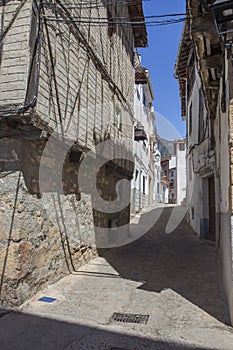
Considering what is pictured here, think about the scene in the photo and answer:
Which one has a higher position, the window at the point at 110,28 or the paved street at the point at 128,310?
the window at the point at 110,28

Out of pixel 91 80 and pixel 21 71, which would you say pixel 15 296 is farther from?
pixel 91 80

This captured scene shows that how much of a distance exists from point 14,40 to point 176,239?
27.6 feet

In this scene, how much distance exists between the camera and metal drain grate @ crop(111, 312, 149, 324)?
4062 millimetres

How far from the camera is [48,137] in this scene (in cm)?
500

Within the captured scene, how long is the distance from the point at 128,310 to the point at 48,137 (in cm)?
307

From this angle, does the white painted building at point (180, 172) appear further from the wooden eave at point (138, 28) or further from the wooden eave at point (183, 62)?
the wooden eave at point (138, 28)

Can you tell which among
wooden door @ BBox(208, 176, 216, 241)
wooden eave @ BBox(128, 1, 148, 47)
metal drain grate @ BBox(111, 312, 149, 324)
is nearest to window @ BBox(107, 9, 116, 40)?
wooden eave @ BBox(128, 1, 148, 47)

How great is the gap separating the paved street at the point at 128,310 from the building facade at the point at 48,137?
1.60ft

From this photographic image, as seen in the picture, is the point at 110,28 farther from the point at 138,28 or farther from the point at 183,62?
the point at 183,62

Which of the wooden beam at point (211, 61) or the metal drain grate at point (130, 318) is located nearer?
the metal drain grate at point (130, 318)

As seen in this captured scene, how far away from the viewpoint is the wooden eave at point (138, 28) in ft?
36.6

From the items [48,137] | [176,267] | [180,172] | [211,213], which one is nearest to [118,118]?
[211,213]

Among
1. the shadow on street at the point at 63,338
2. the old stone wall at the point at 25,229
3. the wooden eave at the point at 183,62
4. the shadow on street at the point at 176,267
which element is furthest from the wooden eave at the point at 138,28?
the shadow on street at the point at 63,338

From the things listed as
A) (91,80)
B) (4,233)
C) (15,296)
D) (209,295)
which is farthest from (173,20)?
(15,296)
